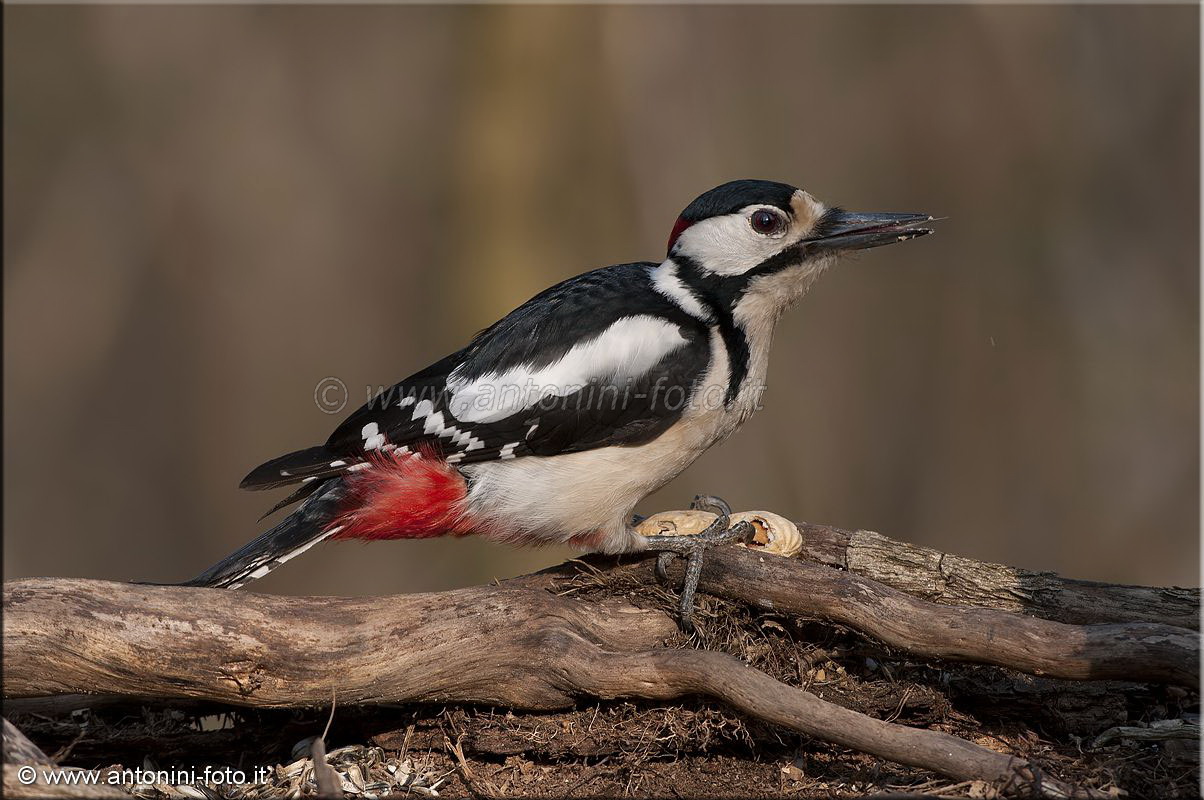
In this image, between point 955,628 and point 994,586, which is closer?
point 955,628

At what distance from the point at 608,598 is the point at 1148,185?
5362 millimetres

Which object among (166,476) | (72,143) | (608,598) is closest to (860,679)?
(608,598)

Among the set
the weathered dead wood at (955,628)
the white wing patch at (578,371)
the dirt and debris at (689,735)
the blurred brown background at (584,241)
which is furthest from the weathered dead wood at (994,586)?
the blurred brown background at (584,241)

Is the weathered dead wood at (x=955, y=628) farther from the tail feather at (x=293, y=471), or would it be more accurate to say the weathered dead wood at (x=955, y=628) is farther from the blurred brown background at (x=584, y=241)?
the blurred brown background at (x=584, y=241)

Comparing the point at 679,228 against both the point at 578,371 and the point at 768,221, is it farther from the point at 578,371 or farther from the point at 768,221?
the point at 578,371

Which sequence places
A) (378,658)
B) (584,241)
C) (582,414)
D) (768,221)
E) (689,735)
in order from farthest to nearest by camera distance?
1. (584,241)
2. (768,221)
3. (582,414)
4. (689,735)
5. (378,658)

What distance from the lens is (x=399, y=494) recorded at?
3990mm

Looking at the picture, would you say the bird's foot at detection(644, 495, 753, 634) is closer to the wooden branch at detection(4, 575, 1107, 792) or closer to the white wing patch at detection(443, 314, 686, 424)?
the wooden branch at detection(4, 575, 1107, 792)

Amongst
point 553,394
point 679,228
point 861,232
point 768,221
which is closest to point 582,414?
point 553,394

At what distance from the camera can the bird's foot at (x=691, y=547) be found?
369cm

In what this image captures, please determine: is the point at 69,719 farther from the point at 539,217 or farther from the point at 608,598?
the point at 539,217

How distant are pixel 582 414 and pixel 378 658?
3.81 ft

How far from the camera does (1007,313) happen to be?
726 cm

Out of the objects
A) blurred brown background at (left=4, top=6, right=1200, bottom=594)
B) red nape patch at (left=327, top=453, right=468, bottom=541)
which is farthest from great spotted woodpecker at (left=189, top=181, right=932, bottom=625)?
blurred brown background at (left=4, top=6, right=1200, bottom=594)
